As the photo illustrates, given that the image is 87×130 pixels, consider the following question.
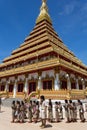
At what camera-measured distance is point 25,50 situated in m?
34.2

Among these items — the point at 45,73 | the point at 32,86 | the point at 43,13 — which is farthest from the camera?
the point at 43,13

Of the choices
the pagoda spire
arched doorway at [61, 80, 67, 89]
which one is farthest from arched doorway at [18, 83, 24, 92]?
the pagoda spire

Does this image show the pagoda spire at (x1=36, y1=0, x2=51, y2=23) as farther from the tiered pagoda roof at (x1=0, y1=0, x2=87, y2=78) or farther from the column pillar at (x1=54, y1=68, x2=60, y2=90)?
the column pillar at (x1=54, y1=68, x2=60, y2=90)

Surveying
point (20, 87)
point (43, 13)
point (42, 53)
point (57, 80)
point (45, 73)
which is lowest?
point (20, 87)

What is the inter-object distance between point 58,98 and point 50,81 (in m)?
5.06

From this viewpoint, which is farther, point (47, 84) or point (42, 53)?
point (42, 53)

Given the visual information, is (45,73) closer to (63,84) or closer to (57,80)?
(57,80)

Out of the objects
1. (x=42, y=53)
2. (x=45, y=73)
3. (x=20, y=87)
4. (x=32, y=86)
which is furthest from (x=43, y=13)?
(x=32, y=86)

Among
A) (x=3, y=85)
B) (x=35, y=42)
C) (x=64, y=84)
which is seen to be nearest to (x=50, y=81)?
(x=64, y=84)

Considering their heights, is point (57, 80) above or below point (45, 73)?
below

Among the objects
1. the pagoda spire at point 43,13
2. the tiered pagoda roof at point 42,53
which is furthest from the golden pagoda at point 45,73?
the pagoda spire at point 43,13

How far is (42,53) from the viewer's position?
88.0 feet

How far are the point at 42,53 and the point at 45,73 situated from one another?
3.38 metres

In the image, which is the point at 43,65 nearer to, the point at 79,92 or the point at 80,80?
Answer: the point at 79,92
